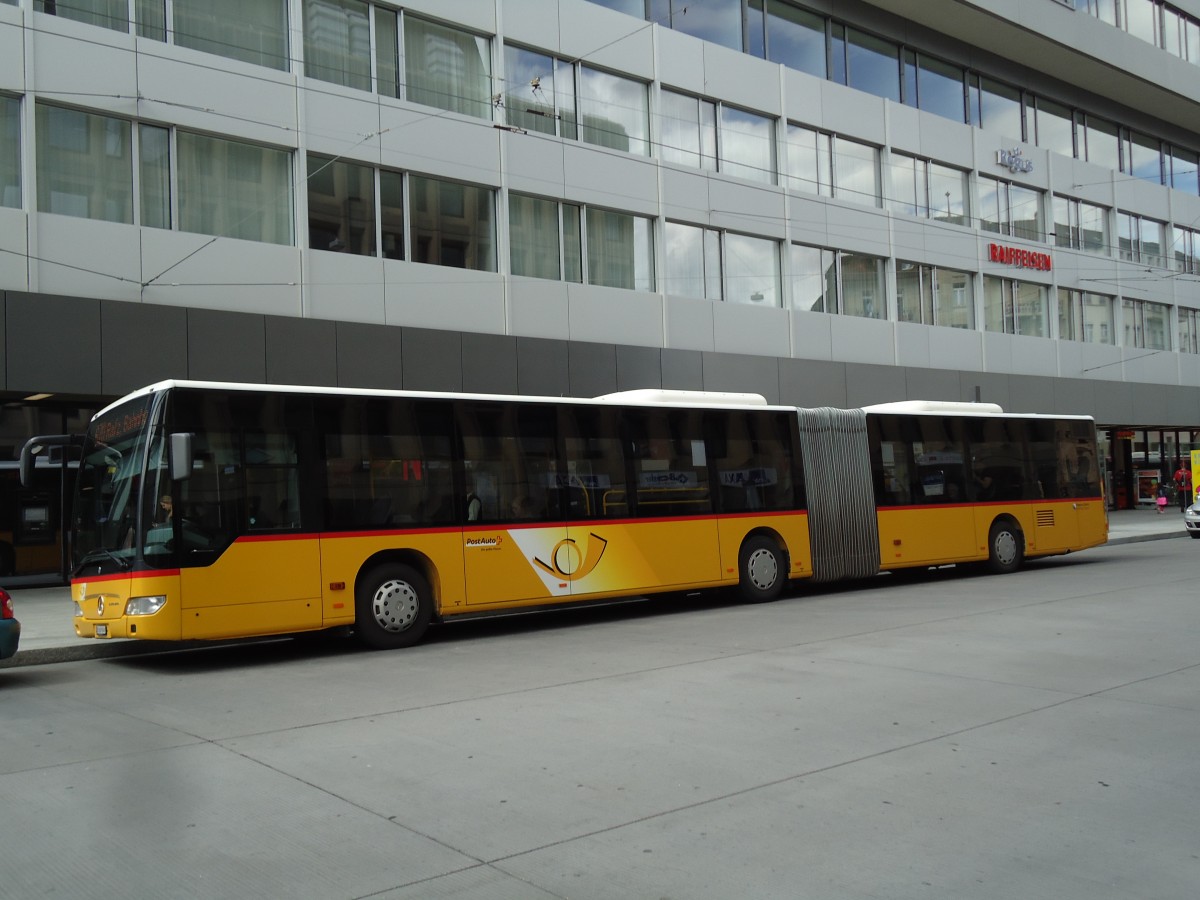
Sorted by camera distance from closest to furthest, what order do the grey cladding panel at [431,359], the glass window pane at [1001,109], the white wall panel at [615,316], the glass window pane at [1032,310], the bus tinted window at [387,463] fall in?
the bus tinted window at [387,463]
the grey cladding panel at [431,359]
the white wall panel at [615,316]
the glass window pane at [1001,109]
the glass window pane at [1032,310]

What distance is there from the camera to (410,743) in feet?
23.9

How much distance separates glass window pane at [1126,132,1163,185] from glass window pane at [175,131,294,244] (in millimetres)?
34770

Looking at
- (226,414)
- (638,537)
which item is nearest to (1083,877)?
(226,414)

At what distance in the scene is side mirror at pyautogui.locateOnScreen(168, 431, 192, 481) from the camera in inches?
420

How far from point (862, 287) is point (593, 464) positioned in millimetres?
18902

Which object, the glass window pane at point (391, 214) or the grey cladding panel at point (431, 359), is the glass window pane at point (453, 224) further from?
the grey cladding panel at point (431, 359)

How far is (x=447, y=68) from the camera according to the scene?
22.5m

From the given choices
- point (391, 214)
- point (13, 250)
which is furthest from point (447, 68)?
point (13, 250)

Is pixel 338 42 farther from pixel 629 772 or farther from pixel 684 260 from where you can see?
pixel 629 772

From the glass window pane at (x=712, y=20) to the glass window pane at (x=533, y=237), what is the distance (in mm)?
6809

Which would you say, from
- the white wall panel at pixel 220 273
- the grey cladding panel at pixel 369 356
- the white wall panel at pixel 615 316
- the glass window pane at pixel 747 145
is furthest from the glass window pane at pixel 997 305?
the white wall panel at pixel 220 273

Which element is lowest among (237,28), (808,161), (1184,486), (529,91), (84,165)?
(1184,486)

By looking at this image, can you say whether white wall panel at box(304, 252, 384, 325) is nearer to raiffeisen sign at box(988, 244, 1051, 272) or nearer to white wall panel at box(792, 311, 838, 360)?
white wall panel at box(792, 311, 838, 360)

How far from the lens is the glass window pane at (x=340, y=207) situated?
20.3m
